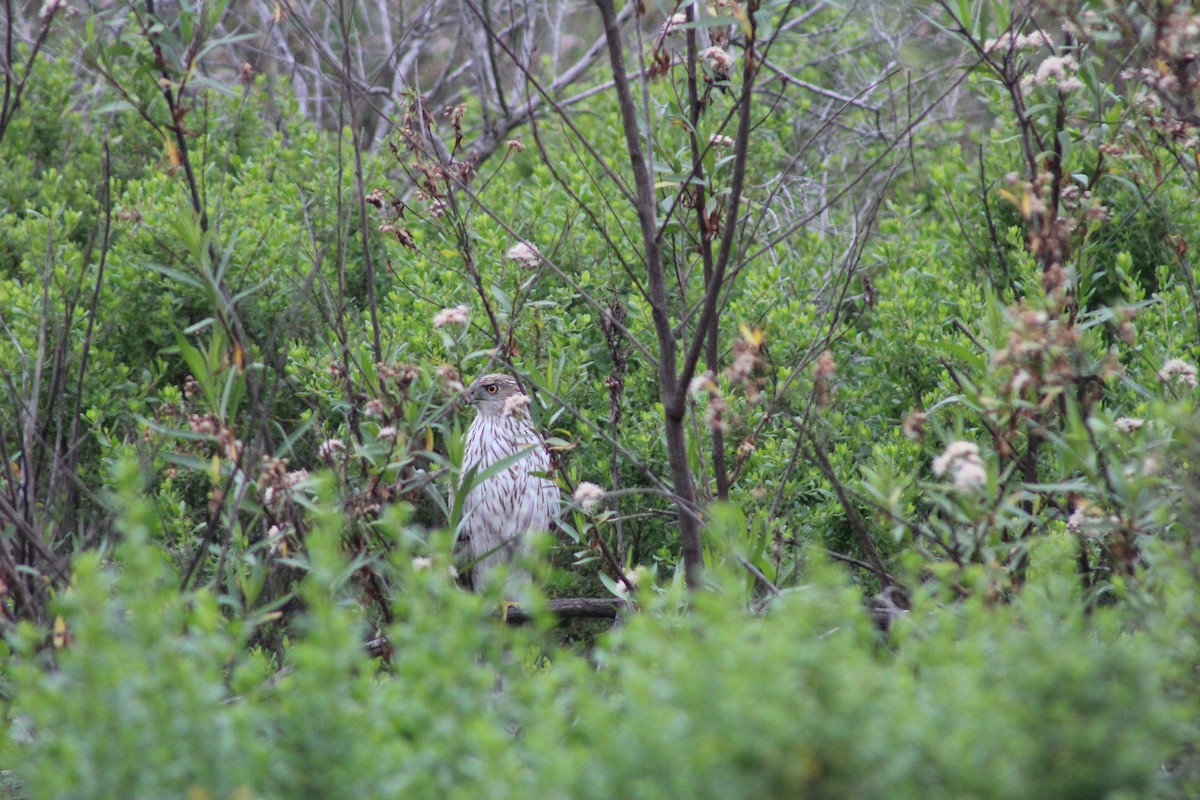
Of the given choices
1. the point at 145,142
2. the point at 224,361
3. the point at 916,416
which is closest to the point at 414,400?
the point at 224,361

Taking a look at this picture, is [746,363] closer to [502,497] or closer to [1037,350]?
[1037,350]

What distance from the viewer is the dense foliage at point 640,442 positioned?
6.13 ft

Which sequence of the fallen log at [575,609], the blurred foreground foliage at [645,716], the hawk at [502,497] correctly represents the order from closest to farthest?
1. the blurred foreground foliage at [645,716]
2. the fallen log at [575,609]
3. the hawk at [502,497]

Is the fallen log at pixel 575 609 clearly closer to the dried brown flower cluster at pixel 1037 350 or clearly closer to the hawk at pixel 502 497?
the hawk at pixel 502 497

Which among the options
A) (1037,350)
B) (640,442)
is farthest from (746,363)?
(640,442)

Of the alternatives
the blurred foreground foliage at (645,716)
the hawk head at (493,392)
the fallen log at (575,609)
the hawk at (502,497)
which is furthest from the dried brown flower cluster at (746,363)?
the hawk head at (493,392)

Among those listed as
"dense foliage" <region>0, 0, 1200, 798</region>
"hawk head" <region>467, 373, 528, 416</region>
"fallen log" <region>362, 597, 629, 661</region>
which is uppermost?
"dense foliage" <region>0, 0, 1200, 798</region>

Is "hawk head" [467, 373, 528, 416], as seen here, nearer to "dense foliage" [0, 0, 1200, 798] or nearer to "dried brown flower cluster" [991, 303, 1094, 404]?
"dense foliage" [0, 0, 1200, 798]

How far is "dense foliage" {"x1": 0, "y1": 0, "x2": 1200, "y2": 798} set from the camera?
187 centimetres

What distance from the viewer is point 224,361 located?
323 cm

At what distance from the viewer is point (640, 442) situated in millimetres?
4707

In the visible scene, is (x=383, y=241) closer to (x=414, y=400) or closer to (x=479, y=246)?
(x=479, y=246)

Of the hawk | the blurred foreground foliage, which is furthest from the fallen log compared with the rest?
the blurred foreground foliage

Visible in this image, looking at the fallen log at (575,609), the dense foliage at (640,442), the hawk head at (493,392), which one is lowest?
the fallen log at (575,609)
